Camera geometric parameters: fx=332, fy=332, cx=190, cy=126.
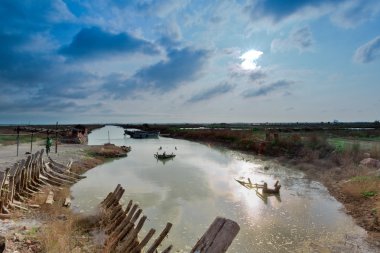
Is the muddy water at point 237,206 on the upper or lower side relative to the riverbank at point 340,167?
lower

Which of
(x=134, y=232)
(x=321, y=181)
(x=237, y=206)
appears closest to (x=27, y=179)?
(x=134, y=232)

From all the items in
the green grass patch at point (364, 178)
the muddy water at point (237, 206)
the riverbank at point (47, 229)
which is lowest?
the muddy water at point (237, 206)

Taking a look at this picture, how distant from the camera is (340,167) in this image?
29.6 meters

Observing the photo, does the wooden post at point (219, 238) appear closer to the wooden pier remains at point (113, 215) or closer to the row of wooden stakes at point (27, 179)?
the wooden pier remains at point (113, 215)

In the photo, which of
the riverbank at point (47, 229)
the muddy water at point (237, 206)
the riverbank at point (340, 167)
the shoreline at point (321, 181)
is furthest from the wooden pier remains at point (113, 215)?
the riverbank at point (340, 167)

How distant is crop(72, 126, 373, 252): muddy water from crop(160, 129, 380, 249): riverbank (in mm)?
738

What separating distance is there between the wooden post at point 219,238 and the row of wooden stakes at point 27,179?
35.1 feet

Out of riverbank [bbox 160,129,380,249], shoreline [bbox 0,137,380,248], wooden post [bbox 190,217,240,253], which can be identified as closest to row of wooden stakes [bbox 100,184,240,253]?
wooden post [bbox 190,217,240,253]

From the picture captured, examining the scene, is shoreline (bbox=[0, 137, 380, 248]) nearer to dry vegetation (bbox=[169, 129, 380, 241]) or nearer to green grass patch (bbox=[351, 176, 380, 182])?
dry vegetation (bbox=[169, 129, 380, 241])

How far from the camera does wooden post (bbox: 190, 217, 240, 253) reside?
441 cm

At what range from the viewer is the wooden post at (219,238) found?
441 cm

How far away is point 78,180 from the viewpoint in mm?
26734

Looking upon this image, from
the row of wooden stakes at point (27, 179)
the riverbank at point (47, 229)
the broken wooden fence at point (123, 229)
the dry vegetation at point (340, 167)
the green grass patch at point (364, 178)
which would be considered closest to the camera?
the broken wooden fence at point (123, 229)

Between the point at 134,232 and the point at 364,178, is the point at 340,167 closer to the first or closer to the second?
the point at 364,178
